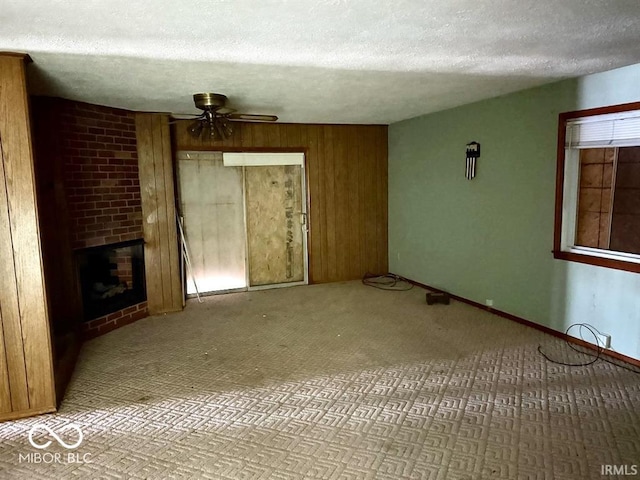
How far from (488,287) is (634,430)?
2208 millimetres

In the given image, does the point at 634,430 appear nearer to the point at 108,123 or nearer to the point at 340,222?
the point at 340,222

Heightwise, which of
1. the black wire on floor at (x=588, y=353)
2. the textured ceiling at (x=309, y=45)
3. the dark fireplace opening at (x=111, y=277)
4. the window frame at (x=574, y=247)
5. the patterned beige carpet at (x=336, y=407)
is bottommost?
the patterned beige carpet at (x=336, y=407)

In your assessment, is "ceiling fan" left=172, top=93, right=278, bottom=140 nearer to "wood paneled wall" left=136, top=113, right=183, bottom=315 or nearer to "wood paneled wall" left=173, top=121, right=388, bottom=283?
"wood paneled wall" left=136, top=113, right=183, bottom=315

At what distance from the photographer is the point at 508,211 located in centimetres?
418

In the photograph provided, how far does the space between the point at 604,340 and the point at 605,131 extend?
5.39 ft

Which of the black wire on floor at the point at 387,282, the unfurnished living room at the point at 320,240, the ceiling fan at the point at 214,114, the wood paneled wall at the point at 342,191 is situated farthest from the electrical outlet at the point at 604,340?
the ceiling fan at the point at 214,114

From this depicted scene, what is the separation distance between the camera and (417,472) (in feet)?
6.86

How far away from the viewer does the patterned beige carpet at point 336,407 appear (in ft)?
7.12

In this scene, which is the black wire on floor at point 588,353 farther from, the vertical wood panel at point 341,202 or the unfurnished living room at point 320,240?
the vertical wood panel at point 341,202

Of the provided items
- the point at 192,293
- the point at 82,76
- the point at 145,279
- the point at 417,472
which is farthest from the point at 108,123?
the point at 417,472

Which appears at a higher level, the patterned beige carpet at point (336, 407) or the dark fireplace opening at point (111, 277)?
the dark fireplace opening at point (111, 277)

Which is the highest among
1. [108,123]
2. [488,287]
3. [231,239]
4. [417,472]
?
[108,123]

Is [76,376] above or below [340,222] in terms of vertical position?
below

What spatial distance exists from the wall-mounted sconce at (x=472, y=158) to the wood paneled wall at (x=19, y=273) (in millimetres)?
3912
